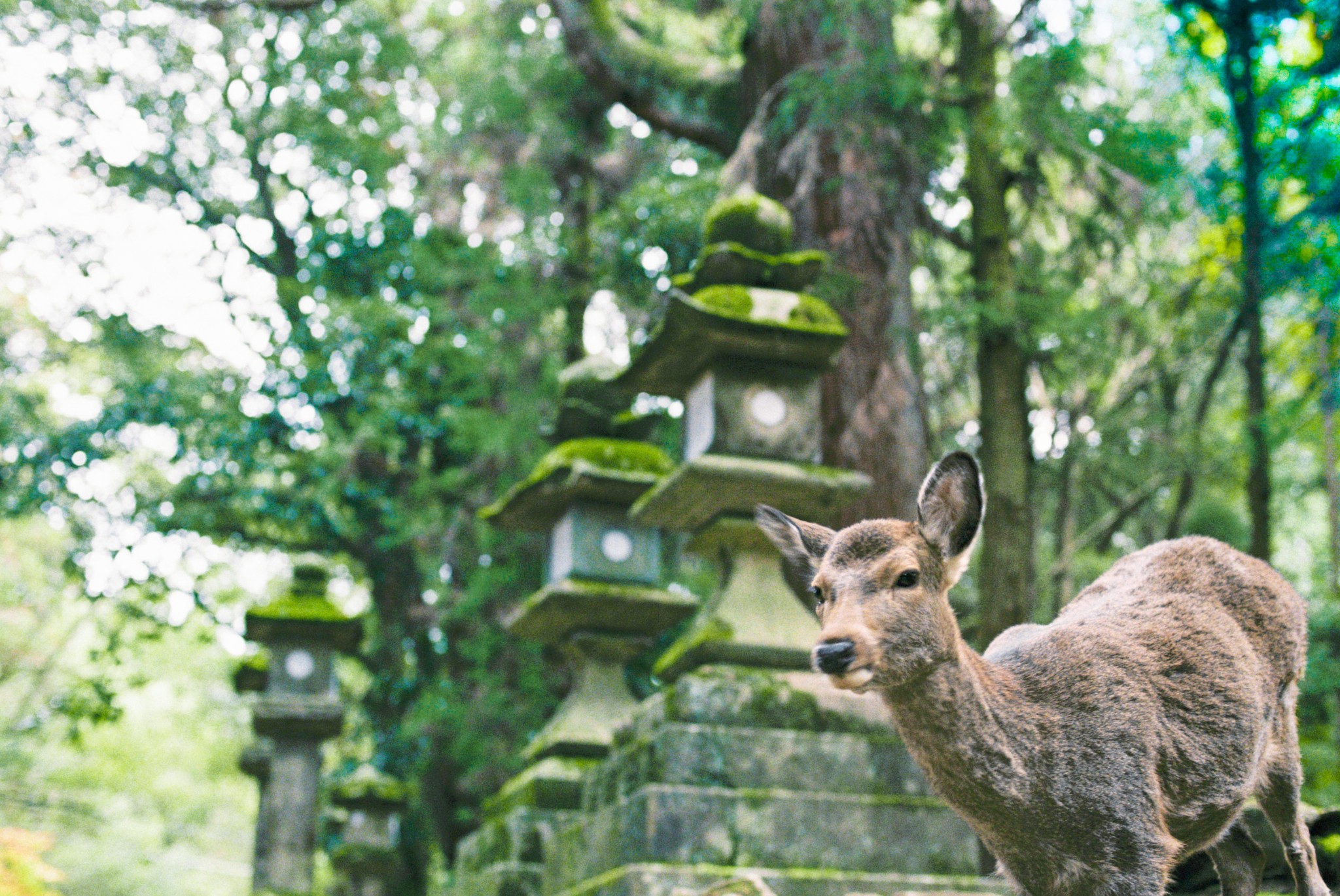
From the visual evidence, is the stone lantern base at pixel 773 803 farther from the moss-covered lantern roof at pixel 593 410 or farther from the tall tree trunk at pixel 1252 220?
the tall tree trunk at pixel 1252 220

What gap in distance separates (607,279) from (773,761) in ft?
29.6

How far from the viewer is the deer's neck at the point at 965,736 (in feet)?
9.84

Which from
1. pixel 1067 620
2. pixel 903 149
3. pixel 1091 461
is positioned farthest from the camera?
pixel 1091 461

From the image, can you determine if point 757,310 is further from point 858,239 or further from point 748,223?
point 858,239

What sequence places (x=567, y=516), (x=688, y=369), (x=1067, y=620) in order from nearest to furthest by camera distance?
(x=1067, y=620)
(x=688, y=369)
(x=567, y=516)

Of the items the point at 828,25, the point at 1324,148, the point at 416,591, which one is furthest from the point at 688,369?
the point at 416,591

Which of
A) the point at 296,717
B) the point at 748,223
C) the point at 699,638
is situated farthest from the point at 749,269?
the point at 296,717

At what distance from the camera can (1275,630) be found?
3549mm

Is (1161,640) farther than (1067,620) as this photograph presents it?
No

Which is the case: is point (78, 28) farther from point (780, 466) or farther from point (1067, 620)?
point (1067, 620)

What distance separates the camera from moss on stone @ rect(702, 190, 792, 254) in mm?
7219

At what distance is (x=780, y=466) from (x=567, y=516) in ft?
7.74

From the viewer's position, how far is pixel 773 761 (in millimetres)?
5863

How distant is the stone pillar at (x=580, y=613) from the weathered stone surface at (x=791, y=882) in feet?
7.72
